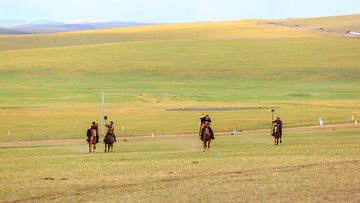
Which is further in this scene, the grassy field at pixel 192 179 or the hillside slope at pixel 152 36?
the hillside slope at pixel 152 36

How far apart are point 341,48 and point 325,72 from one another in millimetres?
22752

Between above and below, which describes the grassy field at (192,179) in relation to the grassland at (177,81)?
below

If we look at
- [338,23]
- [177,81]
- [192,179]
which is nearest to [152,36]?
[338,23]

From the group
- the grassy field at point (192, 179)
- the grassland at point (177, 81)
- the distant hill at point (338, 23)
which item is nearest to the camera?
the grassy field at point (192, 179)

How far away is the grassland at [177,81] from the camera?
57706 mm

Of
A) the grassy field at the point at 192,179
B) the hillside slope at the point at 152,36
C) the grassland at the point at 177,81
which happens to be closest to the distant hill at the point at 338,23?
the hillside slope at the point at 152,36

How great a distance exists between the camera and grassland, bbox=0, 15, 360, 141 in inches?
2272

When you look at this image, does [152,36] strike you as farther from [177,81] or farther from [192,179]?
[192,179]

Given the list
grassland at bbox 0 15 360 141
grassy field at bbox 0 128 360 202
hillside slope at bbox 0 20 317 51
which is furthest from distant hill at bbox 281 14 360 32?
grassy field at bbox 0 128 360 202

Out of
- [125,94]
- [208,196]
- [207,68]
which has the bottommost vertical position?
[208,196]

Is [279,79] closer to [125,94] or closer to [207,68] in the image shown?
[207,68]

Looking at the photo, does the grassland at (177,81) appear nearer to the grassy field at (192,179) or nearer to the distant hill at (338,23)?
the distant hill at (338,23)

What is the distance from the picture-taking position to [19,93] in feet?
278

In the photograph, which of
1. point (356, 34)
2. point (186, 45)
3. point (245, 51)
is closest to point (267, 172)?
point (245, 51)
